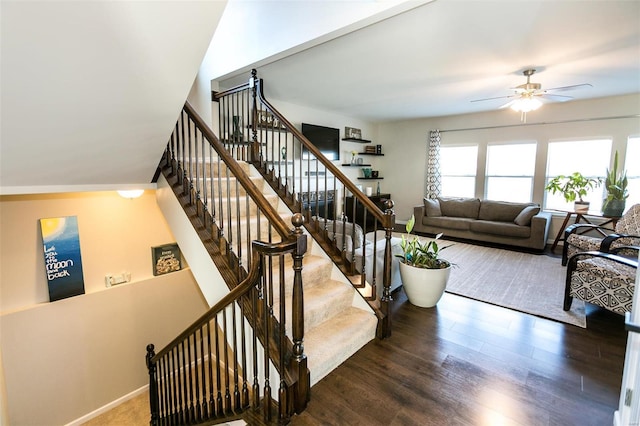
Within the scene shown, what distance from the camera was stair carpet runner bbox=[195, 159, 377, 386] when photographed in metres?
2.07

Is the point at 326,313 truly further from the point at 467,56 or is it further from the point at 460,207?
the point at 460,207

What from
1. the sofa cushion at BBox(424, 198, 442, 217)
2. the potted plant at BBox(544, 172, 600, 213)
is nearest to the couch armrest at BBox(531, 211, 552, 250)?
the potted plant at BBox(544, 172, 600, 213)

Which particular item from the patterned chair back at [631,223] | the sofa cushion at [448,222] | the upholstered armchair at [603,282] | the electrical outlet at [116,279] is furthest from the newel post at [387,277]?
the sofa cushion at [448,222]

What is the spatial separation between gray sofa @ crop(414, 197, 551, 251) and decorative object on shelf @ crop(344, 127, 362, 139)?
2.30m

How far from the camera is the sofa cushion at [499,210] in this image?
5.75 metres

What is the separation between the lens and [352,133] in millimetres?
7160

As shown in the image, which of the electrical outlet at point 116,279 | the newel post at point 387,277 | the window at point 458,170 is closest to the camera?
the newel post at point 387,277

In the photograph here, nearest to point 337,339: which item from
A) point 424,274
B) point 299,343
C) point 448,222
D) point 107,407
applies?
point 299,343

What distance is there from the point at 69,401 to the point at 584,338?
5018 millimetres

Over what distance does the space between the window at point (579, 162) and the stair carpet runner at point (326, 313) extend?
18.1ft

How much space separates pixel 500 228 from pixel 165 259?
5652mm

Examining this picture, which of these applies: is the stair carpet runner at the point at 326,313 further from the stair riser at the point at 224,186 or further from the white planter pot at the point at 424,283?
the white planter pot at the point at 424,283

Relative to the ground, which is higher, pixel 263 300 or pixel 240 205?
pixel 240 205

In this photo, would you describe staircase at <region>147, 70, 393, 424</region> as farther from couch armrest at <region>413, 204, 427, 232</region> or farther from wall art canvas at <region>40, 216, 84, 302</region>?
couch armrest at <region>413, 204, 427, 232</region>
